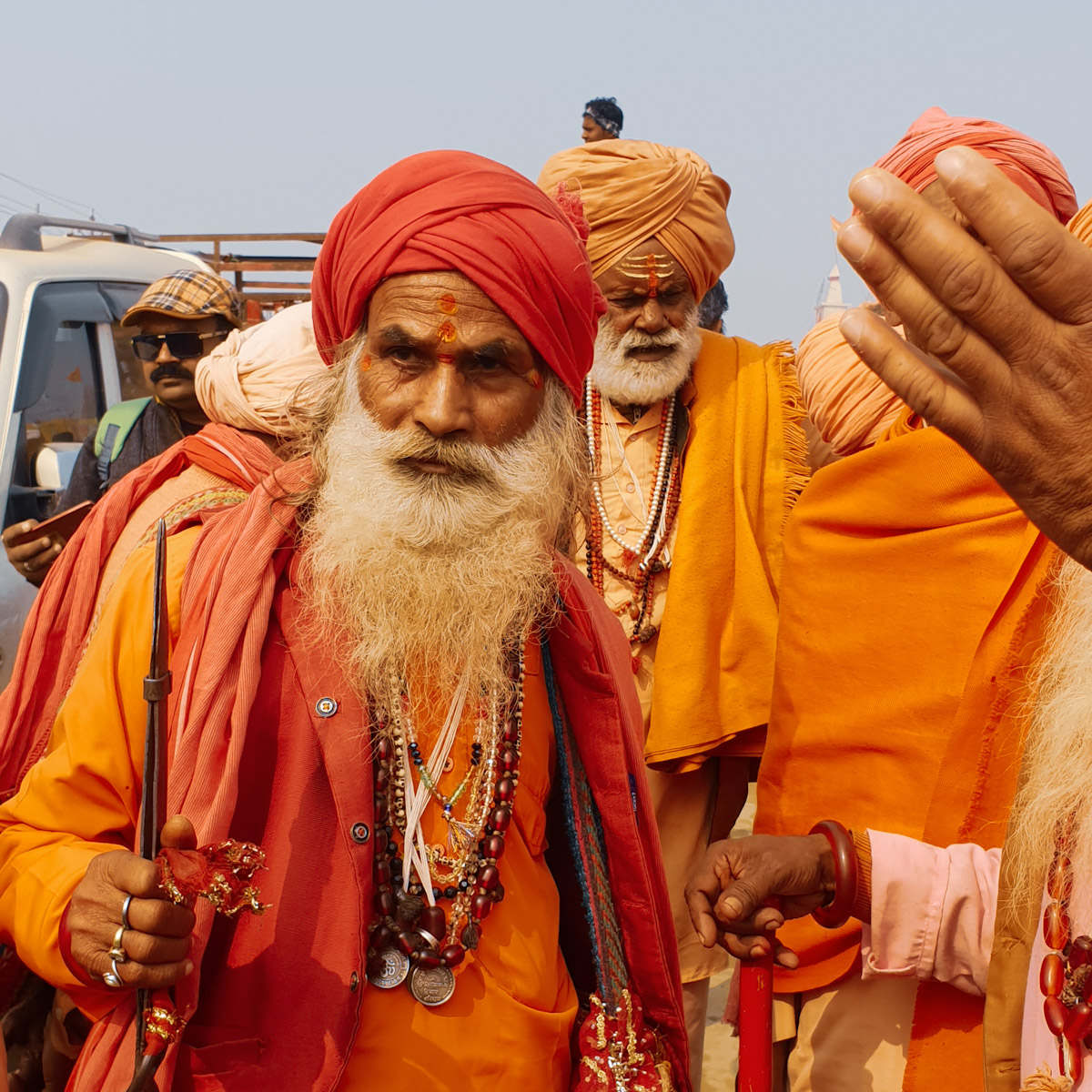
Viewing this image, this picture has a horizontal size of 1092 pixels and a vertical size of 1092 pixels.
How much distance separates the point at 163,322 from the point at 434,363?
3.19m

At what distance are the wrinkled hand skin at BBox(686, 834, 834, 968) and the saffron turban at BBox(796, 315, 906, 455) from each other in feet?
4.64

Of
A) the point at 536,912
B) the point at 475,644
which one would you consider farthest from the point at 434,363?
the point at 536,912

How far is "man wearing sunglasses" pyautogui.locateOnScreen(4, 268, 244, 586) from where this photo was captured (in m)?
4.89

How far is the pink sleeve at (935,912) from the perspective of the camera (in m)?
2.24

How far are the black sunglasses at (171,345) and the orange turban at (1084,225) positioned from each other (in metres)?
3.79

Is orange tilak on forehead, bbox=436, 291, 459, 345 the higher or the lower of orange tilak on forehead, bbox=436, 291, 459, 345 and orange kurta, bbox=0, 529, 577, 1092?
the higher

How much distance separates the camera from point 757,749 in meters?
3.93

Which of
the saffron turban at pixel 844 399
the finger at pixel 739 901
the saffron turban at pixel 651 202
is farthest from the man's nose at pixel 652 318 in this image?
the finger at pixel 739 901

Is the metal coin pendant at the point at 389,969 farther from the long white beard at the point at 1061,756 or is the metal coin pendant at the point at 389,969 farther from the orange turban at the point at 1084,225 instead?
the orange turban at the point at 1084,225

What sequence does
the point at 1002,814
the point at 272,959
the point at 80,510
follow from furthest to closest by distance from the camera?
1. the point at 80,510
2. the point at 1002,814
3. the point at 272,959

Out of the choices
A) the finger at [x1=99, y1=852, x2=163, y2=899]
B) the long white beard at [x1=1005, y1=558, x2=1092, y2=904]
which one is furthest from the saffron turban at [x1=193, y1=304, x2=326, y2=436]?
the long white beard at [x1=1005, y1=558, x2=1092, y2=904]

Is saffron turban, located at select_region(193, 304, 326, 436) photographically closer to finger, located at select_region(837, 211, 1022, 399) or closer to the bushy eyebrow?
the bushy eyebrow

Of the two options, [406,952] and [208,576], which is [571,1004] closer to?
[406,952]

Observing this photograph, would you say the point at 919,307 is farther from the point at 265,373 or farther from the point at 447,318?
the point at 265,373
